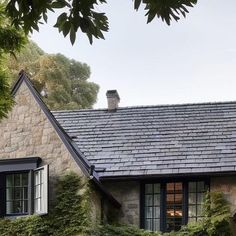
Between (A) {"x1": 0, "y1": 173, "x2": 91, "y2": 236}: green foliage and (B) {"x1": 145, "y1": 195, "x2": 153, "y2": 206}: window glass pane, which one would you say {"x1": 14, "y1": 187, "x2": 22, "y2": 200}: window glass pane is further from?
(B) {"x1": 145, "y1": 195, "x2": 153, "y2": 206}: window glass pane

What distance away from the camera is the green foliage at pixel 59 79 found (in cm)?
3472

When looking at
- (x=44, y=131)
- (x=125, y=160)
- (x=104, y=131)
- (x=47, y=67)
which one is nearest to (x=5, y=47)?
(x=44, y=131)

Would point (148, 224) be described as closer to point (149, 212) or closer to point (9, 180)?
point (149, 212)

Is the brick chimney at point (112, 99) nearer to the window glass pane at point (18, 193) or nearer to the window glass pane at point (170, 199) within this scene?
the window glass pane at point (170, 199)

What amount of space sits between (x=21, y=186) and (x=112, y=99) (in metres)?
6.08

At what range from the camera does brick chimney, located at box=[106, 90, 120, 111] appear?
839 inches

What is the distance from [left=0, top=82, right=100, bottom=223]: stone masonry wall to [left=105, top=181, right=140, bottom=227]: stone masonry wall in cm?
121

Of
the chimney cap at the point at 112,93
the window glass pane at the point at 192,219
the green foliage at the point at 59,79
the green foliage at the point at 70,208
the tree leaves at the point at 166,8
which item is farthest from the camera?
the green foliage at the point at 59,79

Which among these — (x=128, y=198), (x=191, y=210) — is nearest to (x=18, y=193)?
(x=128, y=198)

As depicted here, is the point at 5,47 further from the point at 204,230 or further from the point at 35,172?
the point at 204,230

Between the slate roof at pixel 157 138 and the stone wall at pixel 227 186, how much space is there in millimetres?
452

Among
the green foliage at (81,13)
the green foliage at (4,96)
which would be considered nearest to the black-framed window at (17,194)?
the green foliage at (4,96)

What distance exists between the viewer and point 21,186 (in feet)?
53.6

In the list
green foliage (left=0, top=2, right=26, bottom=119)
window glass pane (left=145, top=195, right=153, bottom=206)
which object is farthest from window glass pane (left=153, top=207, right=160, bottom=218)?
green foliage (left=0, top=2, right=26, bottom=119)
